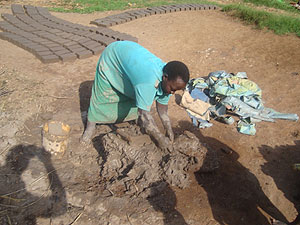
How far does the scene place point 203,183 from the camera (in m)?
2.94

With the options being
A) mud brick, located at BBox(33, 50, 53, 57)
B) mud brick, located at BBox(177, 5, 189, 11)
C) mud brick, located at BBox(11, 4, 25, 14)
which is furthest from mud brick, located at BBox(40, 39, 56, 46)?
mud brick, located at BBox(177, 5, 189, 11)

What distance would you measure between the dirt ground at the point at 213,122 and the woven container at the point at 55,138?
12 cm

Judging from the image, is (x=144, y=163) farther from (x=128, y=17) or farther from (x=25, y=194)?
(x=128, y=17)

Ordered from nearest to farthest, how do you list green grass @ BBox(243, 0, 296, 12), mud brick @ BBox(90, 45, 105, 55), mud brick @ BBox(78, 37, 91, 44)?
1. mud brick @ BBox(90, 45, 105, 55)
2. mud brick @ BBox(78, 37, 91, 44)
3. green grass @ BBox(243, 0, 296, 12)

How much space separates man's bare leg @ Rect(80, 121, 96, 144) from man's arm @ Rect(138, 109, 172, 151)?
1049 millimetres

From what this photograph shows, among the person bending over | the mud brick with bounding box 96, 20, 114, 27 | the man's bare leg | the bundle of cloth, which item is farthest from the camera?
the mud brick with bounding box 96, 20, 114, 27

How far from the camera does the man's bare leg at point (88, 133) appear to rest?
343cm

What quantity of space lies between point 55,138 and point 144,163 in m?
1.13

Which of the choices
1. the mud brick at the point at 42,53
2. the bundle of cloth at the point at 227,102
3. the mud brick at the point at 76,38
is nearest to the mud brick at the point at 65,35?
the mud brick at the point at 76,38

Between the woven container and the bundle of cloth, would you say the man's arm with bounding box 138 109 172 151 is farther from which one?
the bundle of cloth

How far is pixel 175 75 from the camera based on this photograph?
2.17 meters

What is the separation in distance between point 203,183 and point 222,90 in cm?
194

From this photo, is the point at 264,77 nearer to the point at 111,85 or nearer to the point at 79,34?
the point at 111,85

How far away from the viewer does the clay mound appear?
108 inches
